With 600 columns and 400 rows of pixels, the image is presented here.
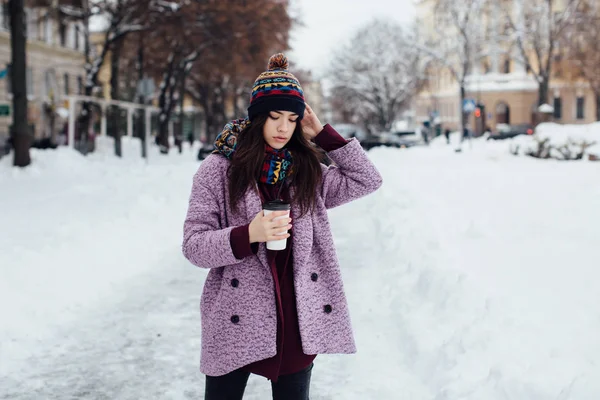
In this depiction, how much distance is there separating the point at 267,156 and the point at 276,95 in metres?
0.22

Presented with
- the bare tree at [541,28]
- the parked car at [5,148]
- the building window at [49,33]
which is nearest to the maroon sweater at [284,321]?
the parked car at [5,148]

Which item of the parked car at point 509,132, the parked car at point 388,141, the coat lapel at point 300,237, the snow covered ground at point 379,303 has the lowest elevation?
the snow covered ground at point 379,303

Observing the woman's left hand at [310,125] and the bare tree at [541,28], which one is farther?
the bare tree at [541,28]

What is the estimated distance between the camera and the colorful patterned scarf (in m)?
2.74

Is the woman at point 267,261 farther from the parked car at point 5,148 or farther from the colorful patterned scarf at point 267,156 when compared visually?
the parked car at point 5,148

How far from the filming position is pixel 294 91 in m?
2.77

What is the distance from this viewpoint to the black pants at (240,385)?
281 centimetres

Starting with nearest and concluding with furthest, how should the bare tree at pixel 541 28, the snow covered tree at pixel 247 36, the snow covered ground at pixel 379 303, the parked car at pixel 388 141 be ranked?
the snow covered ground at pixel 379 303 → the snow covered tree at pixel 247 36 → the bare tree at pixel 541 28 → the parked car at pixel 388 141

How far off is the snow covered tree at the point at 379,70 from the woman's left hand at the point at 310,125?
5970 cm

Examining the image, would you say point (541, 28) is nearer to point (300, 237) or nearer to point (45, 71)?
point (45, 71)

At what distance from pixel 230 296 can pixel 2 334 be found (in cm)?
404

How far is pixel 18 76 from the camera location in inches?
749

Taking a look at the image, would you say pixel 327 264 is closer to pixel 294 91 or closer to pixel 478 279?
pixel 294 91

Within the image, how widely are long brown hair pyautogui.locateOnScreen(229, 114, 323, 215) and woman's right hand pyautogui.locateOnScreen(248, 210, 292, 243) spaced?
7.7 inches
